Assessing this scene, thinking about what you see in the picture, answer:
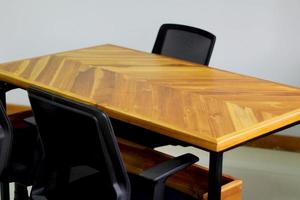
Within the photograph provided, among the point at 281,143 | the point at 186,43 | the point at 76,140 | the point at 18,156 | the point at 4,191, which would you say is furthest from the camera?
the point at 281,143

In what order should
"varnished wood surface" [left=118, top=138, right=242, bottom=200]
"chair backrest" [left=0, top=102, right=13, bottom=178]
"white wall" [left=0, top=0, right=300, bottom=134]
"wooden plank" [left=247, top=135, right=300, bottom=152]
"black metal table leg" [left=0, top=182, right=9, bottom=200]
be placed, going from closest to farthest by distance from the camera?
"varnished wood surface" [left=118, top=138, right=242, bottom=200]
"chair backrest" [left=0, top=102, right=13, bottom=178]
"black metal table leg" [left=0, top=182, right=9, bottom=200]
"white wall" [left=0, top=0, right=300, bottom=134]
"wooden plank" [left=247, top=135, right=300, bottom=152]

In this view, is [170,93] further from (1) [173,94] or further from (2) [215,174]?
(2) [215,174]

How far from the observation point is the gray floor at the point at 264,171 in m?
3.13

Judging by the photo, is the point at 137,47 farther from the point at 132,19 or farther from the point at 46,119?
the point at 46,119

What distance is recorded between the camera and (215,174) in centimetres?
187

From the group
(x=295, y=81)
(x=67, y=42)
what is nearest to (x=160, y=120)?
(x=295, y=81)

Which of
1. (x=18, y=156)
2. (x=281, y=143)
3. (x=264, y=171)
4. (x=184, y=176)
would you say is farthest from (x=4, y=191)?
(x=281, y=143)

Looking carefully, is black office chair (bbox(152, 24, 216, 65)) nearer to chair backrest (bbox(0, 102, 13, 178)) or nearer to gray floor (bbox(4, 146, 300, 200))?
Result: gray floor (bbox(4, 146, 300, 200))

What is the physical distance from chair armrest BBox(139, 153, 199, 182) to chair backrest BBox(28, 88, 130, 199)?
8 cm

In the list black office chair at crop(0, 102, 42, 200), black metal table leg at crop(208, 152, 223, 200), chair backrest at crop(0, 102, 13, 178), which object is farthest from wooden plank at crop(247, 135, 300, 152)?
chair backrest at crop(0, 102, 13, 178)

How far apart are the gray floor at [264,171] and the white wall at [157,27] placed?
505 millimetres

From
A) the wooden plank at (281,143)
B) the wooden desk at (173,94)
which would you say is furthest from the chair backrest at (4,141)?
the wooden plank at (281,143)

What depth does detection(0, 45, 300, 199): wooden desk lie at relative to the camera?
1889 millimetres

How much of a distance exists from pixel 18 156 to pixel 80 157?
67cm
